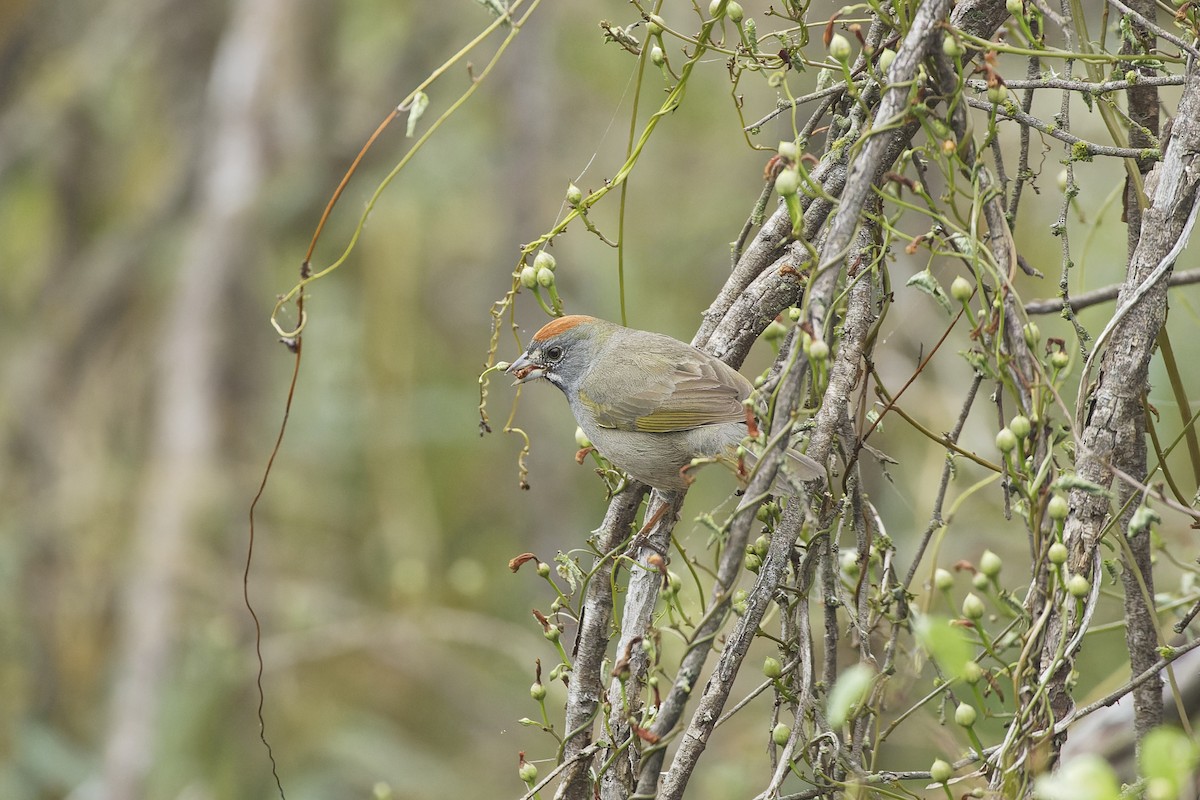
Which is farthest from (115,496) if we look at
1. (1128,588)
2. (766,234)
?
(1128,588)

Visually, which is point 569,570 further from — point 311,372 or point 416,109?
point 311,372

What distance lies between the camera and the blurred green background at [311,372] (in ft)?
18.4

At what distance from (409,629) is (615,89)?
4.04 meters

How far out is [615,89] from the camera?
8.02 m

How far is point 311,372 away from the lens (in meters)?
7.98

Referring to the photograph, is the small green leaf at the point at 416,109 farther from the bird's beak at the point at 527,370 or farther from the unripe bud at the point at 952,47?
the bird's beak at the point at 527,370

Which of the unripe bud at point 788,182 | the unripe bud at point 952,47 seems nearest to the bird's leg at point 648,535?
the unripe bud at point 788,182

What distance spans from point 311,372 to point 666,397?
15.2 ft

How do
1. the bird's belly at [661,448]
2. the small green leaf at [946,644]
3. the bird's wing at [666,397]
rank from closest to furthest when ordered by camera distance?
the small green leaf at [946,644] → the bird's belly at [661,448] → the bird's wing at [666,397]

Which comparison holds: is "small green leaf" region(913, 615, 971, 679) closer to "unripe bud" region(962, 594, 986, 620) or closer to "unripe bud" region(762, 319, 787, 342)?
"unripe bud" region(962, 594, 986, 620)

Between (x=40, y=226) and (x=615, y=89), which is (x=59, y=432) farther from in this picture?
(x=615, y=89)

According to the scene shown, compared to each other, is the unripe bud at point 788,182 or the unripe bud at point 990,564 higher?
the unripe bud at point 788,182

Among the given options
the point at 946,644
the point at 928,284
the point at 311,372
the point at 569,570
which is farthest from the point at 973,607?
the point at 311,372

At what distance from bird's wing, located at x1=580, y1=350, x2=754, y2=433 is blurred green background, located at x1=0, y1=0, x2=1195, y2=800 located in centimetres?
112
